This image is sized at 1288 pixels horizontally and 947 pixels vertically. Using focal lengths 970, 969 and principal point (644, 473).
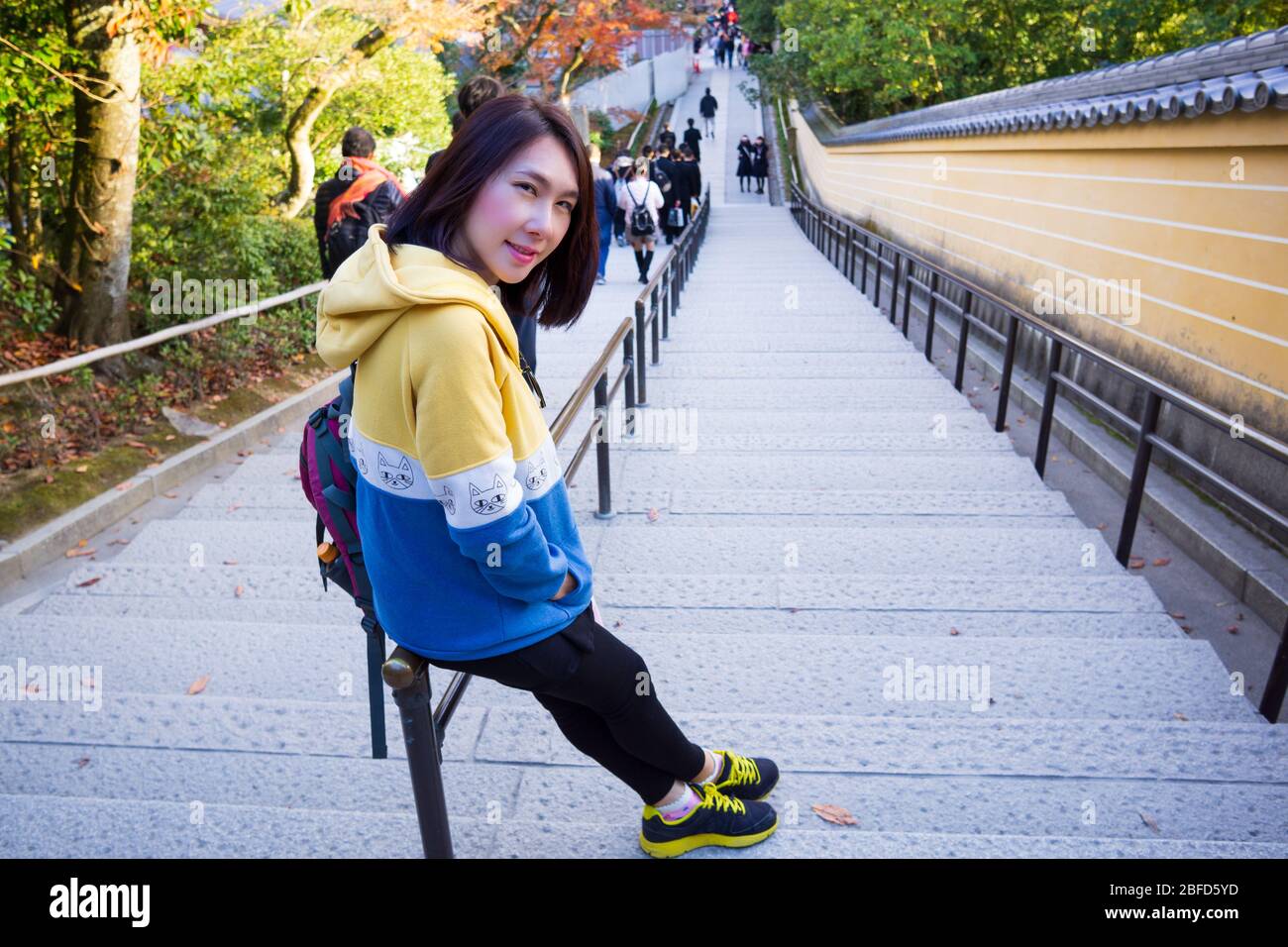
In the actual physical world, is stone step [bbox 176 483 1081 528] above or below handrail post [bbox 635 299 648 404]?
below

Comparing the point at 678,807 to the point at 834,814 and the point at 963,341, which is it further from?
the point at 963,341

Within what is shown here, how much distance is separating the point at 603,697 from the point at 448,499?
563 millimetres

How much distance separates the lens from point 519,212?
1654mm

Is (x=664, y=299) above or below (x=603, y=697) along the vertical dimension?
above

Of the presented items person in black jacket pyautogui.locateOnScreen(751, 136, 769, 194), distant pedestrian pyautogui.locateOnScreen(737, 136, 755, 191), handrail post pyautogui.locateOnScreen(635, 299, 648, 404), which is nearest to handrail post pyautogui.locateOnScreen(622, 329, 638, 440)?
handrail post pyautogui.locateOnScreen(635, 299, 648, 404)

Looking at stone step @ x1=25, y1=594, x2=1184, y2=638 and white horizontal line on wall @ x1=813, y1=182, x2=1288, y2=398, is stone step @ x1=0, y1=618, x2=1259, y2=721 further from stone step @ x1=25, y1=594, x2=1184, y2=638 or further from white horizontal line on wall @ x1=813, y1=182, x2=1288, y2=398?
white horizontal line on wall @ x1=813, y1=182, x2=1288, y2=398

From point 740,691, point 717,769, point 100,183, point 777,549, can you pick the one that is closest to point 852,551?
point 777,549

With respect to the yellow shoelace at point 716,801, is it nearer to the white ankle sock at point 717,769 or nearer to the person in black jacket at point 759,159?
the white ankle sock at point 717,769

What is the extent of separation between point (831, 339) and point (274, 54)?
6.45 metres

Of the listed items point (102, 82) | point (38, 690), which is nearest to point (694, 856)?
point (38, 690)

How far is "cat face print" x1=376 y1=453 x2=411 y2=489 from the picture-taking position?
1.56m

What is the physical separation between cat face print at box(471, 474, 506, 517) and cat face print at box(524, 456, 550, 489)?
141mm

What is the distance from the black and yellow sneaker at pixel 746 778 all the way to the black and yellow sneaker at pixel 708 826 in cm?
6

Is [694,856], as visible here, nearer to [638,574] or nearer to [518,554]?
[518,554]
